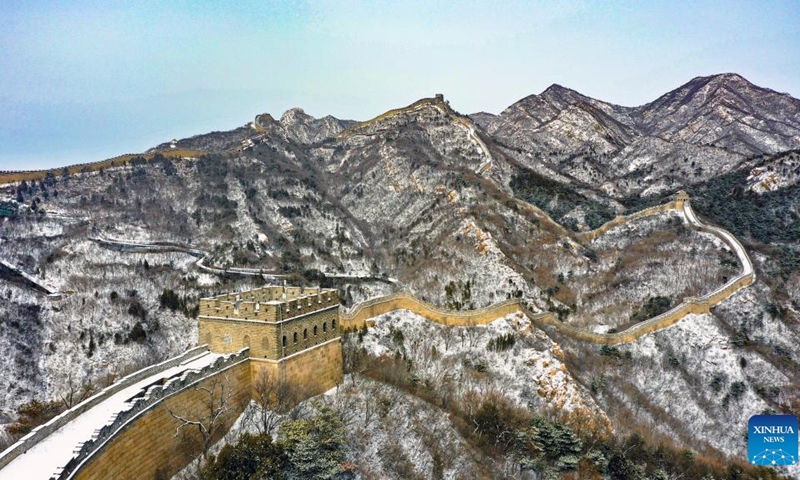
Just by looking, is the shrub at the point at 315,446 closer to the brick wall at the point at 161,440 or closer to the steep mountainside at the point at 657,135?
the brick wall at the point at 161,440

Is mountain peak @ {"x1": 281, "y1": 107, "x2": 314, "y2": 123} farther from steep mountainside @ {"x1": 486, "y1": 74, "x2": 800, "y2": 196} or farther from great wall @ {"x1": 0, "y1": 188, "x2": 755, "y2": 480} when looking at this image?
great wall @ {"x1": 0, "y1": 188, "x2": 755, "y2": 480}

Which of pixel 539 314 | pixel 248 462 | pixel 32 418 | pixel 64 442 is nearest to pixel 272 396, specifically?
pixel 248 462

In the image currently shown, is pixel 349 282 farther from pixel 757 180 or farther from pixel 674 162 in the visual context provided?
pixel 674 162

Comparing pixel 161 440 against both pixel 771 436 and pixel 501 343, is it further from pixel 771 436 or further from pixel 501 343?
pixel 501 343

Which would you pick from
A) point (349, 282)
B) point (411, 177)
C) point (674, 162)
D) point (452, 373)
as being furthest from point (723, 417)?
point (674, 162)

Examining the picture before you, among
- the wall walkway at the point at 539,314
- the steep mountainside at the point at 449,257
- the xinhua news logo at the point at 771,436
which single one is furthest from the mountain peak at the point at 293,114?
the xinhua news logo at the point at 771,436

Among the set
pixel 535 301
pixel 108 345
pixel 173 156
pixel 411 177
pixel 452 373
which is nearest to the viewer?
pixel 452 373

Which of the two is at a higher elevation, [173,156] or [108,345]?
[173,156]

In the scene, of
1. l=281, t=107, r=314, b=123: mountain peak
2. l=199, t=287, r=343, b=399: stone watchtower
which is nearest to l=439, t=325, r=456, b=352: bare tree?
l=199, t=287, r=343, b=399: stone watchtower
